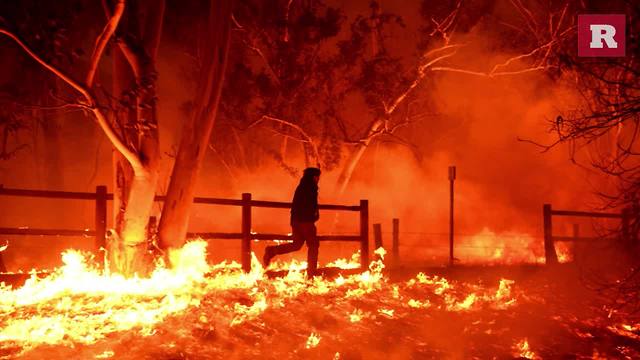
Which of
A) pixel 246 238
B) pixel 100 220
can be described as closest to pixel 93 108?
pixel 100 220

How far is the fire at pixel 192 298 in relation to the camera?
6.79 m

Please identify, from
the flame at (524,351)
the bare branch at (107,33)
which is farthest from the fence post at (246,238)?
the flame at (524,351)

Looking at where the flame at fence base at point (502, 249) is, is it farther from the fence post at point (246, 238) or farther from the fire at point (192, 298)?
the fence post at point (246, 238)

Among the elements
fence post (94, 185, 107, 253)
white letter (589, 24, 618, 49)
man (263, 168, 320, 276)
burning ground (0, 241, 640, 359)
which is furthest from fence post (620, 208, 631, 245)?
fence post (94, 185, 107, 253)

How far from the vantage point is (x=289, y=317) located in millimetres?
7918

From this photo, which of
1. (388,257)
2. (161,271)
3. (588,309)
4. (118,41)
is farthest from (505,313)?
(388,257)

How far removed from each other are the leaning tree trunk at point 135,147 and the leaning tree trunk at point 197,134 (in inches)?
14.2

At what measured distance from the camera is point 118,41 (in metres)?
8.71

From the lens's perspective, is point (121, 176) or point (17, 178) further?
point (17, 178)

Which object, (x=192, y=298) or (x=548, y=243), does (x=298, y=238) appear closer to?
(x=192, y=298)

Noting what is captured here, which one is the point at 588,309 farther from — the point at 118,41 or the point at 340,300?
the point at 118,41

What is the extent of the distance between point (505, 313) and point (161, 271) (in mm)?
5518

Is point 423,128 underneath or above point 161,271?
above

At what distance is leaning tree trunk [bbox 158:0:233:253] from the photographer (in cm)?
942
